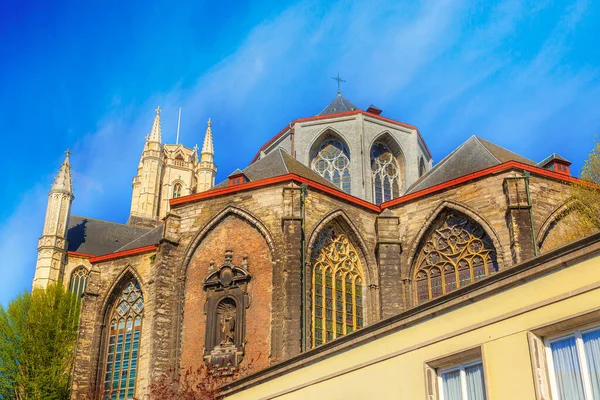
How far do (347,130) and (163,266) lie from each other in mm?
9186

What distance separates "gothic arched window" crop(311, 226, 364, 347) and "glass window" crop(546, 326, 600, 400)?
10491 millimetres

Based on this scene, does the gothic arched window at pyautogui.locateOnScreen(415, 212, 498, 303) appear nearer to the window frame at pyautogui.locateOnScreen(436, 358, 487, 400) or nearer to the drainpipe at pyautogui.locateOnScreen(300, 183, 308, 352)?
the drainpipe at pyautogui.locateOnScreen(300, 183, 308, 352)

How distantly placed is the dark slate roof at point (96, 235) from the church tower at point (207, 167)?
17036mm

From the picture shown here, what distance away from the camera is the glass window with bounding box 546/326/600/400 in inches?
255

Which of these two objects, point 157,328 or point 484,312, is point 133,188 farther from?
point 484,312

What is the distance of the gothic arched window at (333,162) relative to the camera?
961 inches

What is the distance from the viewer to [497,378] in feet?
24.0

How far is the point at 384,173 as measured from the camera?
24.9m

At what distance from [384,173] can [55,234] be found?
72.8ft

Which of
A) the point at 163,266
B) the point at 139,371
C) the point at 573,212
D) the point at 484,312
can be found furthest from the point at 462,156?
the point at 484,312

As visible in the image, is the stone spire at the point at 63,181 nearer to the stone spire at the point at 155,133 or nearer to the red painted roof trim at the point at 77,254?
the red painted roof trim at the point at 77,254

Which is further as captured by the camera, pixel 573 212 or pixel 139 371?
pixel 139 371

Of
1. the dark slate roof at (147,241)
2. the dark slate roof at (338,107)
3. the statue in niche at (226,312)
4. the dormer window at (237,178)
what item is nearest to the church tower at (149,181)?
the dark slate roof at (338,107)

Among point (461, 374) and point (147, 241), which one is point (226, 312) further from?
point (461, 374)
